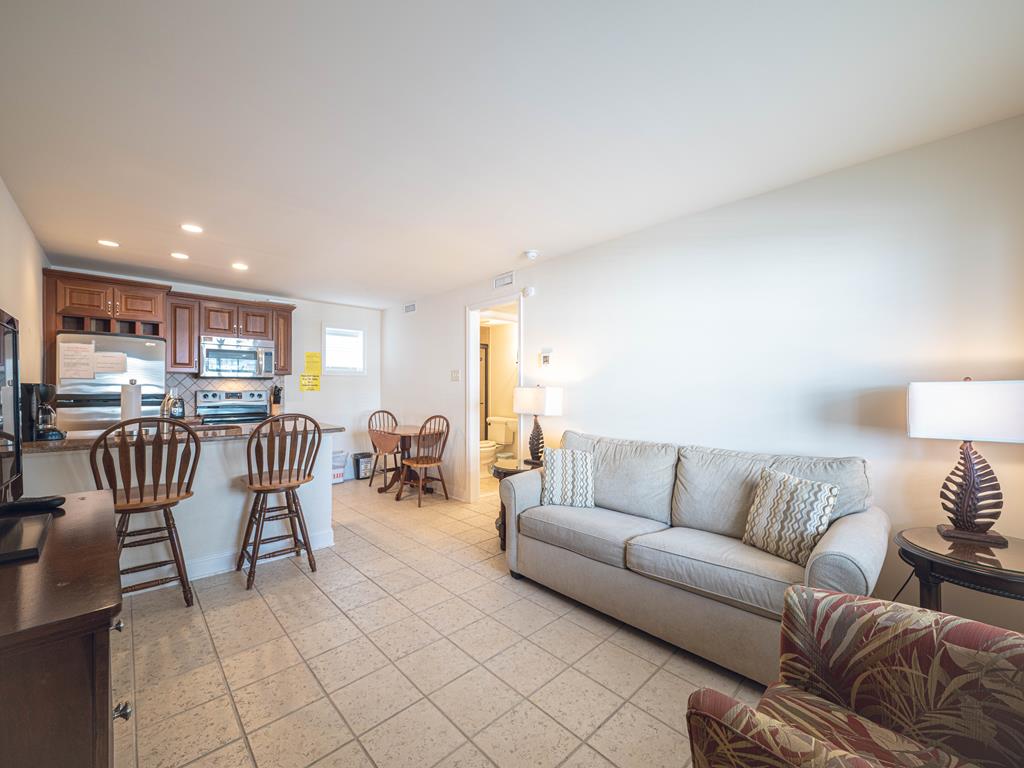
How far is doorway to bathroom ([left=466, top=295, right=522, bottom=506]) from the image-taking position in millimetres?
4672

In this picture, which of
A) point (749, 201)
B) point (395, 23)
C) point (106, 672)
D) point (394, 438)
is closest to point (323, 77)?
point (395, 23)

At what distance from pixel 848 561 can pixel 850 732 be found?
713 mm

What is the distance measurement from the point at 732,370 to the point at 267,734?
2914 millimetres

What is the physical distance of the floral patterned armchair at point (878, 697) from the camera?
2.72 ft

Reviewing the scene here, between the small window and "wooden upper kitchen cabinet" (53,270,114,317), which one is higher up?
"wooden upper kitchen cabinet" (53,270,114,317)

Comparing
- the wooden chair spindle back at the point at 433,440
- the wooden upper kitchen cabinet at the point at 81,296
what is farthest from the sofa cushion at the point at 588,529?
the wooden upper kitchen cabinet at the point at 81,296

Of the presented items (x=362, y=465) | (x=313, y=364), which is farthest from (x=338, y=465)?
(x=313, y=364)

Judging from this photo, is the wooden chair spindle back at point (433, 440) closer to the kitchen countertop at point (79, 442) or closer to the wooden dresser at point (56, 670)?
the kitchen countertop at point (79, 442)

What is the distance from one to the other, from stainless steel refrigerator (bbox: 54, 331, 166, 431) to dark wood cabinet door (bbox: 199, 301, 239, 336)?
565 mm

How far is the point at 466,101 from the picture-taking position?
175 centimetres

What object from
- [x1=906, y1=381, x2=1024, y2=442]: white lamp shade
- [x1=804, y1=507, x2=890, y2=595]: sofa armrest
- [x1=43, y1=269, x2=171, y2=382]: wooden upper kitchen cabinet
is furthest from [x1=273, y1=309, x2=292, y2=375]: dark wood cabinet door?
[x1=906, y1=381, x2=1024, y2=442]: white lamp shade

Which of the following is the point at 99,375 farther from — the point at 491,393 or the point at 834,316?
the point at 834,316

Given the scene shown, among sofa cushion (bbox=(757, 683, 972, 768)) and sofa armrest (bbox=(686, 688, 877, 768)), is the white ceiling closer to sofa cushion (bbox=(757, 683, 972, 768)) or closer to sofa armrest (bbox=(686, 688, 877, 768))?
sofa armrest (bbox=(686, 688, 877, 768))

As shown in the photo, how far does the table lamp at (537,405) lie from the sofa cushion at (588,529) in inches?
33.0
